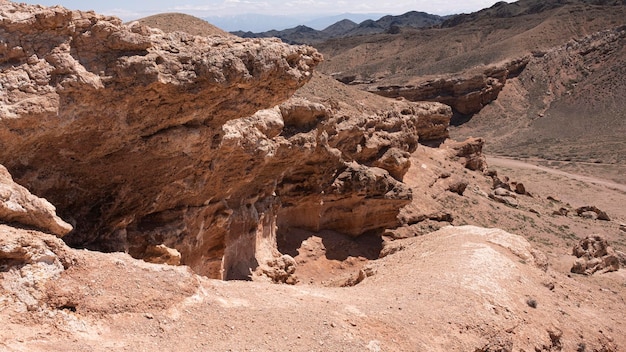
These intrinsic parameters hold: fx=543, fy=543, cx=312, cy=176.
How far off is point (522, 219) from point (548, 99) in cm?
5000

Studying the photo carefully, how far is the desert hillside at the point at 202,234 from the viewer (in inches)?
277

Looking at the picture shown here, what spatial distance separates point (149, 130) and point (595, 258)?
55.7 ft

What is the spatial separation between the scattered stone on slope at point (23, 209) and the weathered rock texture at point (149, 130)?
0.89 m

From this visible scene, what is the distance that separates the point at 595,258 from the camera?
19828 mm

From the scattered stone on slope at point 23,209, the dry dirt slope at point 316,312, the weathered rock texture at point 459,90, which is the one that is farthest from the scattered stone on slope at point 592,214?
the scattered stone on slope at point 23,209

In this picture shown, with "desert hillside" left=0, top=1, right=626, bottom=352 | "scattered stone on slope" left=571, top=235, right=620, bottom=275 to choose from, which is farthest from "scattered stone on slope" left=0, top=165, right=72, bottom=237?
"scattered stone on slope" left=571, top=235, right=620, bottom=275

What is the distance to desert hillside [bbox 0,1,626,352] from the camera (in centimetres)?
704

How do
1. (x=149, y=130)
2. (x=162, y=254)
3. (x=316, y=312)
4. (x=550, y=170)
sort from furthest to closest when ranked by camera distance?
(x=550, y=170)
(x=162, y=254)
(x=149, y=130)
(x=316, y=312)

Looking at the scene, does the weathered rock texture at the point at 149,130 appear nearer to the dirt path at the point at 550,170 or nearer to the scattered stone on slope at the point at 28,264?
the scattered stone on slope at the point at 28,264

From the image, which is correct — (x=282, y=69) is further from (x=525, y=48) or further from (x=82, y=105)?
(x=525, y=48)

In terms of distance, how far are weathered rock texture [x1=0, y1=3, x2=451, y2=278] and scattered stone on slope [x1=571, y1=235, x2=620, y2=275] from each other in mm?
10725

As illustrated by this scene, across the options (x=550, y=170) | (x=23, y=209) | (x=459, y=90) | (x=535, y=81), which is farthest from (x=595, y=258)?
(x=535, y=81)

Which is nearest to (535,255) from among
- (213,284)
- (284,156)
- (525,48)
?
(284,156)

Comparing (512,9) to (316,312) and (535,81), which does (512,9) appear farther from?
(316,312)
